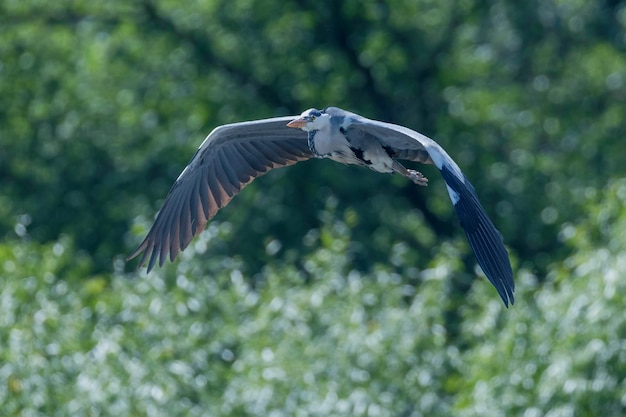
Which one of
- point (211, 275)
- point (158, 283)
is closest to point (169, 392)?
point (158, 283)

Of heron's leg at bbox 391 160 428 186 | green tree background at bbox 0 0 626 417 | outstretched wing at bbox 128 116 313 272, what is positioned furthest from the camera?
green tree background at bbox 0 0 626 417

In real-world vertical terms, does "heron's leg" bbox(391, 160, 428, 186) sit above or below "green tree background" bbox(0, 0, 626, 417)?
above

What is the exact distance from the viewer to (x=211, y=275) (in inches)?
532

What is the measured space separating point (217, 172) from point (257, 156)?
0.84 ft

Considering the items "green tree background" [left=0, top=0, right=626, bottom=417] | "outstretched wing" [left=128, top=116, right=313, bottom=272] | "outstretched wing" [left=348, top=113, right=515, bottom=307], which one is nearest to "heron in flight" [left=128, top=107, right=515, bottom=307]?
"outstretched wing" [left=128, top=116, right=313, bottom=272]

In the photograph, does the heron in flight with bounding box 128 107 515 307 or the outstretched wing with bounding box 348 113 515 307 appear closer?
the outstretched wing with bounding box 348 113 515 307

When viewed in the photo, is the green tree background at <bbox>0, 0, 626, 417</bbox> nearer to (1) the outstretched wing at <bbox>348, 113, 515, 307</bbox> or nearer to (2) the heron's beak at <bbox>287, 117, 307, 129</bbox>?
(2) the heron's beak at <bbox>287, 117, 307, 129</bbox>

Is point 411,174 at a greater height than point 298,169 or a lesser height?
greater

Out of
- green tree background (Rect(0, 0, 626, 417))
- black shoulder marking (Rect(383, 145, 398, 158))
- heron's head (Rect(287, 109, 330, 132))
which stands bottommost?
green tree background (Rect(0, 0, 626, 417))

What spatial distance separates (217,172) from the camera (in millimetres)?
8867

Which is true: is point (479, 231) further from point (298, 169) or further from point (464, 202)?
point (298, 169)

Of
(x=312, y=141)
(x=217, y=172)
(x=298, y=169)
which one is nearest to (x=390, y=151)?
(x=312, y=141)

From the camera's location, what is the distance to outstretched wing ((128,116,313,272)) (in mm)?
8703

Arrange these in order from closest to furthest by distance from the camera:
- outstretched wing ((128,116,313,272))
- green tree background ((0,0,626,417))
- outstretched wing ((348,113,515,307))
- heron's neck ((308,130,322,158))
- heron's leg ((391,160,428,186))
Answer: outstretched wing ((348,113,515,307))
heron's leg ((391,160,428,186))
heron's neck ((308,130,322,158))
outstretched wing ((128,116,313,272))
green tree background ((0,0,626,417))
